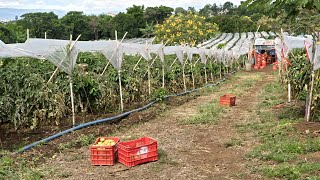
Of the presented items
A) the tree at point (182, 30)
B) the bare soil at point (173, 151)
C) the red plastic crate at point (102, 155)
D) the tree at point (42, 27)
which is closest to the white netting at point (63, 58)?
the bare soil at point (173, 151)

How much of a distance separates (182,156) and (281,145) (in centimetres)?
173

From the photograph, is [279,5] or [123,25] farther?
[123,25]

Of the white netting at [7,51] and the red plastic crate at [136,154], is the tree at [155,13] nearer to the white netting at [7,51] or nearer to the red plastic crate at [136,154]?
the white netting at [7,51]

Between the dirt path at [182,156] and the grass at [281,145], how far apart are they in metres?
0.24

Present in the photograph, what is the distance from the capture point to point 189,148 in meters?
6.91

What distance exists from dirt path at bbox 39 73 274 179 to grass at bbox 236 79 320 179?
242 mm

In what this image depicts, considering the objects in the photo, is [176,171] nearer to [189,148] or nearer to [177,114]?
[189,148]

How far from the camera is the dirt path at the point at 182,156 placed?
5457mm

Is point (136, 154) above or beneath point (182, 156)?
above

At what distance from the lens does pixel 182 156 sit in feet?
20.9

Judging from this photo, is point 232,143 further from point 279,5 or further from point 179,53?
point 179,53

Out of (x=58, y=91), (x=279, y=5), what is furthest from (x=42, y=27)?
(x=279, y=5)

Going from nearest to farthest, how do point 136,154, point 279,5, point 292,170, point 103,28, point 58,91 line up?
point 292,170 < point 279,5 < point 136,154 < point 58,91 < point 103,28

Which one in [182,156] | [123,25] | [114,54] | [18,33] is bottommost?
[182,156]
